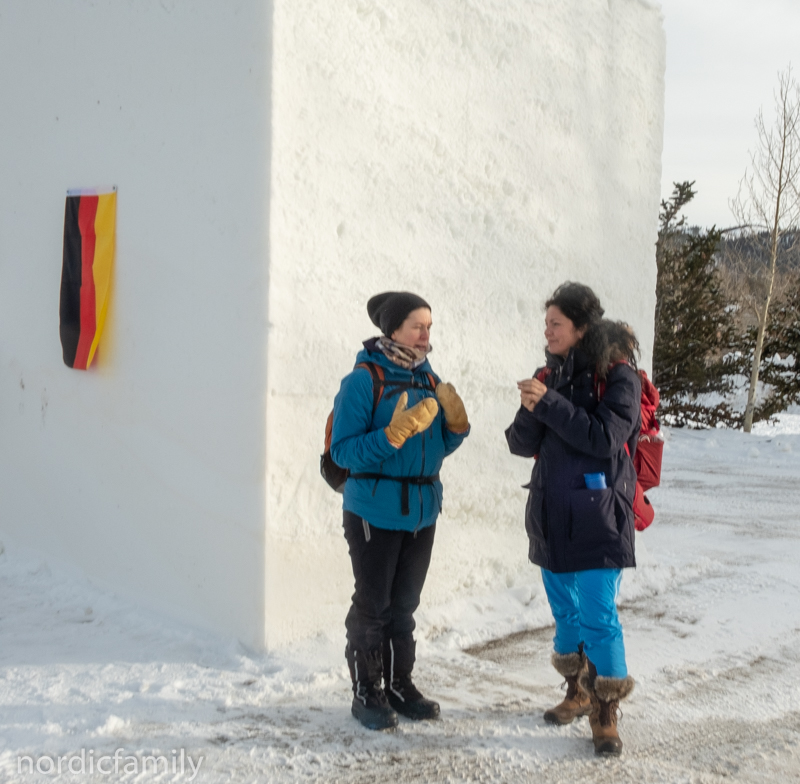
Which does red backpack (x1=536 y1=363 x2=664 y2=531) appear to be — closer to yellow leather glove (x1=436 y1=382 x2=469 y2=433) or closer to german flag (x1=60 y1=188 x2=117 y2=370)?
yellow leather glove (x1=436 y1=382 x2=469 y2=433)

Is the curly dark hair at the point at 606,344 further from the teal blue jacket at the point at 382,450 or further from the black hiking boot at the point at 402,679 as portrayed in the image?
the black hiking boot at the point at 402,679

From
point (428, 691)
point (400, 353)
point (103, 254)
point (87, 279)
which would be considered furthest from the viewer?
point (87, 279)

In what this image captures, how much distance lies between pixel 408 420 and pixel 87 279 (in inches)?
94.9

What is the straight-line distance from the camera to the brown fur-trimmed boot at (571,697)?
3.03 meters

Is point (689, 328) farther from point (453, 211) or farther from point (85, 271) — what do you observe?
point (85, 271)

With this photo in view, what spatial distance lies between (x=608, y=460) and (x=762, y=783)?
44.9 inches

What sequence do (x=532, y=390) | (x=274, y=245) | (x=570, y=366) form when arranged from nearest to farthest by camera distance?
(x=532, y=390)
(x=570, y=366)
(x=274, y=245)

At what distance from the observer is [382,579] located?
118 inches

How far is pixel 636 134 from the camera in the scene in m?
5.38

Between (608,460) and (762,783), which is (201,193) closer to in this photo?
(608,460)

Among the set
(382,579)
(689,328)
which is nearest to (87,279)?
(382,579)

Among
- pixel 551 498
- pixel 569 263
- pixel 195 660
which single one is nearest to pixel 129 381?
pixel 195 660

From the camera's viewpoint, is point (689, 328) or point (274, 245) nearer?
point (274, 245)

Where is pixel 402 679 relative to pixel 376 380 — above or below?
below
